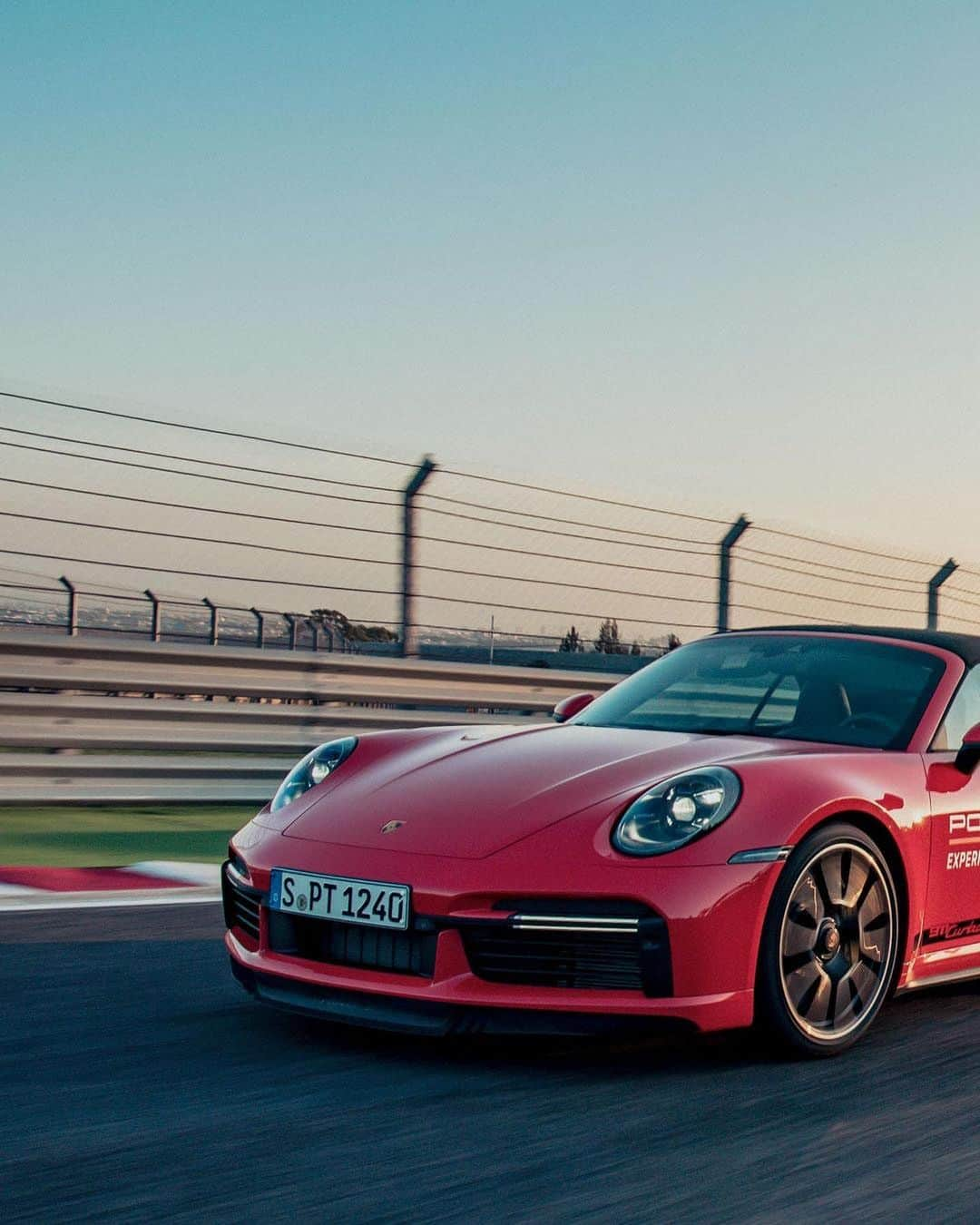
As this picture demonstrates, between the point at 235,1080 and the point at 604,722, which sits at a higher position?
the point at 604,722

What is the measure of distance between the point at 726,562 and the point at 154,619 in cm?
392

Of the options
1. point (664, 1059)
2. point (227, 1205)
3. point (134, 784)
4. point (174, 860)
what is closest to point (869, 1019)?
point (664, 1059)

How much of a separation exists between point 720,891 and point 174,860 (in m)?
4.02

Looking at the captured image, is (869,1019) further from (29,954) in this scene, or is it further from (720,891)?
(29,954)

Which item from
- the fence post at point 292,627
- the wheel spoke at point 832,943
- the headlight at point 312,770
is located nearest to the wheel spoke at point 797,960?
the wheel spoke at point 832,943

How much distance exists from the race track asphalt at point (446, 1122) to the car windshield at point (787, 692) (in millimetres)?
830

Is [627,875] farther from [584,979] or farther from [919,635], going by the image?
[919,635]

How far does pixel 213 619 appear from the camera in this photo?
902cm

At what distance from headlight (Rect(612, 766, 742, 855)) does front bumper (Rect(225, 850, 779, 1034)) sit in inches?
3.9

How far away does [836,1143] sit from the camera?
132 inches

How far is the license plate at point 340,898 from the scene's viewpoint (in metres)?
3.90

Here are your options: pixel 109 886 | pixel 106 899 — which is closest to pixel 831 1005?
pixel 106 899

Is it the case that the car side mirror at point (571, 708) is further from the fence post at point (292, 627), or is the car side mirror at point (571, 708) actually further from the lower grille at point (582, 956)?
the fence post at point (292, 627)

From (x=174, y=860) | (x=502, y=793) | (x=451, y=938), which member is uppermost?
(x=502, y=793)
